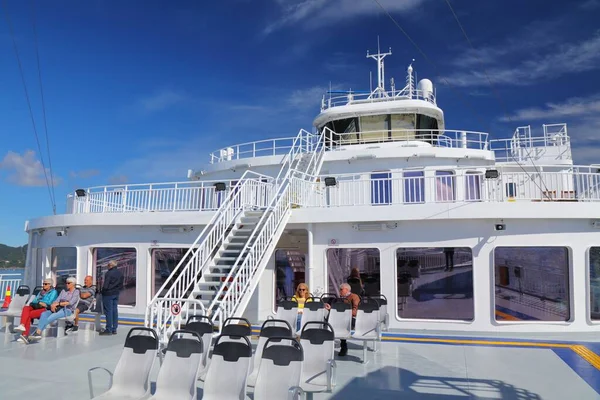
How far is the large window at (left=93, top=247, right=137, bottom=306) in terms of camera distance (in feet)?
47.9

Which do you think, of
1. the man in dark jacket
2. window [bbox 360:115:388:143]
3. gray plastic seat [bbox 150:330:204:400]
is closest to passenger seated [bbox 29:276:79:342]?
the man in dark jacket

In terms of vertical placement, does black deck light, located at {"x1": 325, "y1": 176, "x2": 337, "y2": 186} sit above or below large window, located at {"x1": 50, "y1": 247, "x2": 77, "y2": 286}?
above

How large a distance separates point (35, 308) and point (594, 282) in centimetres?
1262

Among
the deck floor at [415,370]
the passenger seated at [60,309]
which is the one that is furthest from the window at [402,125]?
the passenger seated at [60,309]

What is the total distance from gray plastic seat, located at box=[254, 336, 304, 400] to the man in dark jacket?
6.70 m

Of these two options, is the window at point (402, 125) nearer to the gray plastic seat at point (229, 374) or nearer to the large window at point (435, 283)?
the large window at point (435, 283)

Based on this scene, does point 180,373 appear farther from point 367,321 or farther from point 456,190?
point 456,190

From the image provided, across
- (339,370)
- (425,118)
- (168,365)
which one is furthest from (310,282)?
(425,118)

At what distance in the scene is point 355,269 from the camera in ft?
40.3

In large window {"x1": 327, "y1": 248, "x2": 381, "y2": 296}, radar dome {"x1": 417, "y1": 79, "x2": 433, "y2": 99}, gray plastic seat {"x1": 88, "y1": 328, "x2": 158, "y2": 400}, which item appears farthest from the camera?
radar dome {"x1": 417, "y1": 79, "x2": 433, "y2": 99}

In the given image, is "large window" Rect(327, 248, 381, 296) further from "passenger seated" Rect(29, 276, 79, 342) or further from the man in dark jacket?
"passenger seated" Rect(29, 276, 79, 342)

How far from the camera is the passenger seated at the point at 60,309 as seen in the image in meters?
10.3

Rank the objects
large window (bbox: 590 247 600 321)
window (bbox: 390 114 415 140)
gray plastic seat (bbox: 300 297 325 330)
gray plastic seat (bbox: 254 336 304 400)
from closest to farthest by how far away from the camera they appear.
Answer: gray plastic seat (bbox: 254 336 304 400), gray plastic seat (bbox: 300 297 325 330), large window (bbox: 590 247 600 321), window (bbox: 390 114 415 140)

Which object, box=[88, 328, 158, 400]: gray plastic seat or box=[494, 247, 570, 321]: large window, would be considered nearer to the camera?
box=[88, 328, 158, 400]: gray plastic seat
